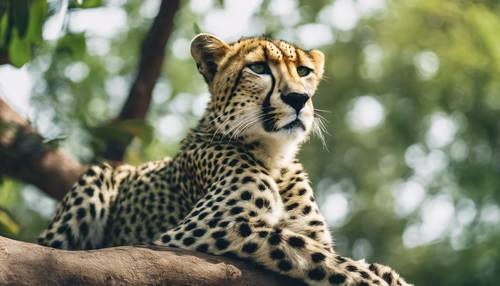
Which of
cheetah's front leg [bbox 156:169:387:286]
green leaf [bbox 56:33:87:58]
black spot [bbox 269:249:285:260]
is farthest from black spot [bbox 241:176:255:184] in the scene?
green leaf [bbox 56:33:87:58]

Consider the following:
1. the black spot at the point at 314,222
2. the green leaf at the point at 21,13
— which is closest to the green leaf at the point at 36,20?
the green leaf at the point at 21,13

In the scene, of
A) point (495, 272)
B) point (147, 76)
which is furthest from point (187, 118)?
point (147, 76)

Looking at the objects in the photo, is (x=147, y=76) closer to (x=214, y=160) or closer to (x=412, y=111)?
(x=214, y=160)

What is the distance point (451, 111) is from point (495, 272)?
5.13 metres

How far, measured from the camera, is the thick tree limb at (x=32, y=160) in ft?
29.2

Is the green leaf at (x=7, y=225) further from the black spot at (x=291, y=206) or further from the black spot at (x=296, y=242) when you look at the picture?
the black spot at (x=296, y=242)

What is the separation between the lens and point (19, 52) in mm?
→ 6438

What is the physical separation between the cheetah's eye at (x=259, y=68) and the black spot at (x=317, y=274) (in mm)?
1717

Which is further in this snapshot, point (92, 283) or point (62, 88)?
point (62, 88)

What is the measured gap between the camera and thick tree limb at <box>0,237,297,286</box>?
3.90 meters

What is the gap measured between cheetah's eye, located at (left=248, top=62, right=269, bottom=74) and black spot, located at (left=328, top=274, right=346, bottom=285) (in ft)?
5.78

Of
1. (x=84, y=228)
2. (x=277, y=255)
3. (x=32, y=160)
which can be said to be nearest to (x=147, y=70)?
(x=32, y=160)

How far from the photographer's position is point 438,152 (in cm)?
2188

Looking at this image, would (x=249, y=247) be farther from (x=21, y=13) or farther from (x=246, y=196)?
(x=21, y=13)
